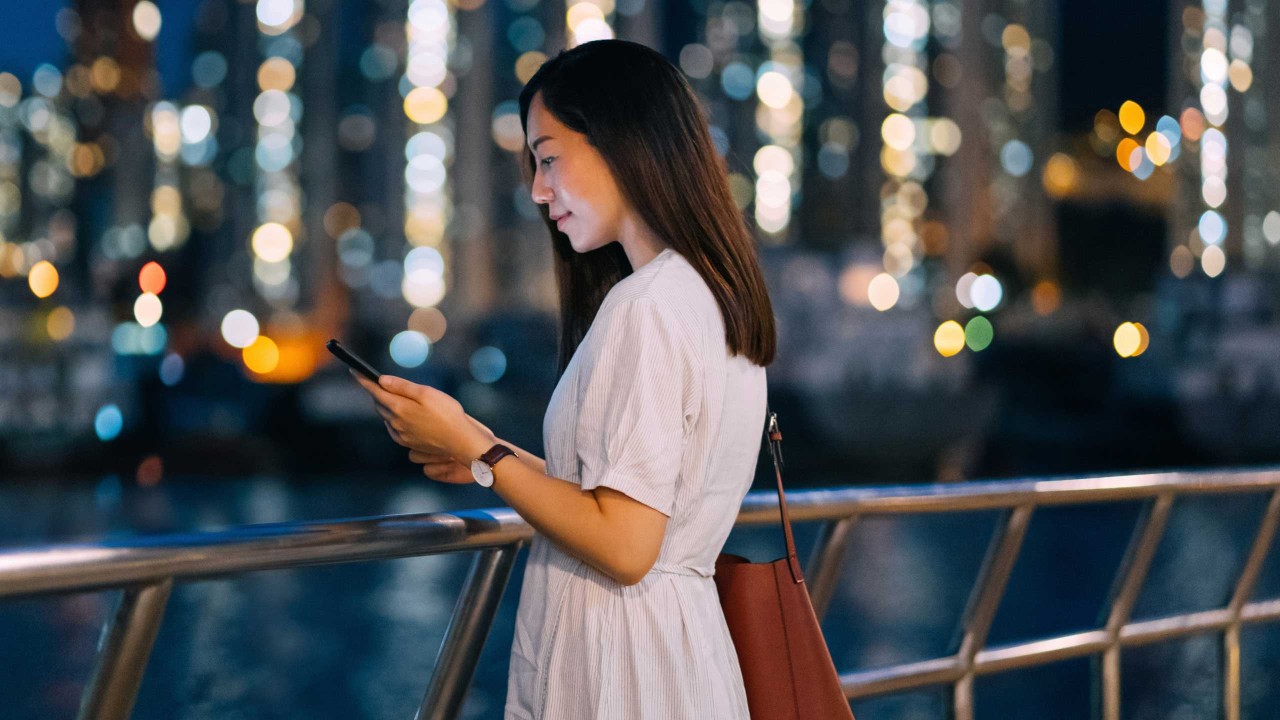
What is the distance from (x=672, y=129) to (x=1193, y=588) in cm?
2348

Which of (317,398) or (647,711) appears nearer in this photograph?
(647,711)

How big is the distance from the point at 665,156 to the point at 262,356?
58.9m

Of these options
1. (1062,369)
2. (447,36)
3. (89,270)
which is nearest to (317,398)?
(1062,369)

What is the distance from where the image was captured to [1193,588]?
2334 centimetres

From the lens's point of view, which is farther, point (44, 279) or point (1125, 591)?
point (44, 279)

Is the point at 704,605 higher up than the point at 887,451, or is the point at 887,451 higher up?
the point at 704,605

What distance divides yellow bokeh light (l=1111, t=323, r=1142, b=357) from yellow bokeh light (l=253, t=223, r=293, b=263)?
48640 mm

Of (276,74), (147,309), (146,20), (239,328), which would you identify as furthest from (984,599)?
(276,74)

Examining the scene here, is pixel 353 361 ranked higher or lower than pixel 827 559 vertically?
higher

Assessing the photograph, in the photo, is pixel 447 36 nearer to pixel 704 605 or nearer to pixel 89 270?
pixel 89 270

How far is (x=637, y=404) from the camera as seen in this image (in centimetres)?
186

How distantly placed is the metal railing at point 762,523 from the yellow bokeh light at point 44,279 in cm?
7603

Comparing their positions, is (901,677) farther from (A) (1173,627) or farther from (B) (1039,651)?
(A) (1173,627)

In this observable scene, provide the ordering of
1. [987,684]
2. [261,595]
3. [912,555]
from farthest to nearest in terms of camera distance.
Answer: [912,555] < [261,595] < [987,684]
